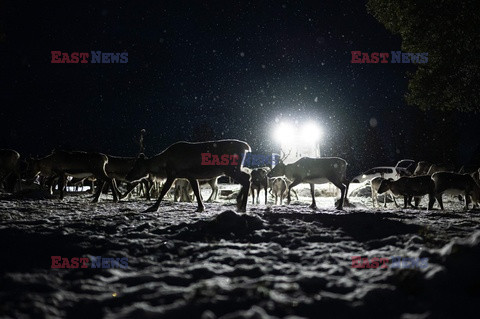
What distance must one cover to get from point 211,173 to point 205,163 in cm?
36

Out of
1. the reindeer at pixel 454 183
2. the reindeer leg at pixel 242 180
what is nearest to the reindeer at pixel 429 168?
the reindeer at pixel 454 183

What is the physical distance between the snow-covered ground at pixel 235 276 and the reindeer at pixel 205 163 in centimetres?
353

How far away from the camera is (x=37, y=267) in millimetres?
3219

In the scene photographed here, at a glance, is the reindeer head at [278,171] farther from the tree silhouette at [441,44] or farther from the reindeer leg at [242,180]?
the tree silhouette at [441,44]

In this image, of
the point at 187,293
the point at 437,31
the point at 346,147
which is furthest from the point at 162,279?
the point at 346,147

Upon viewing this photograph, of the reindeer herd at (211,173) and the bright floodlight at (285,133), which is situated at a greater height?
the bright floodlight at (285,133)

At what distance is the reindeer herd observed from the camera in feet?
29.2

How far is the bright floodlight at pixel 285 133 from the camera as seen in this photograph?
2673cm

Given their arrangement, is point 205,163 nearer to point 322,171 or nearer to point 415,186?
point 322,171

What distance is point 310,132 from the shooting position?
88.3ft

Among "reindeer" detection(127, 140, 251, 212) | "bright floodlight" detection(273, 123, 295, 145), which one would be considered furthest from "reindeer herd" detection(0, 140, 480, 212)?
"bright floodlight" detection(273, 123, 295, 145)

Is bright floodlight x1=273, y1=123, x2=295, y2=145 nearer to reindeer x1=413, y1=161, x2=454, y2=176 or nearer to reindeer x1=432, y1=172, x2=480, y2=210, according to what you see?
reindeer x1=413, y1=161, x2=454, y2=176

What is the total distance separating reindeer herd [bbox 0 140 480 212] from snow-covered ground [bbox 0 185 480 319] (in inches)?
149

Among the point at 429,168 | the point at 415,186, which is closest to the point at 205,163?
the point at 415,186
